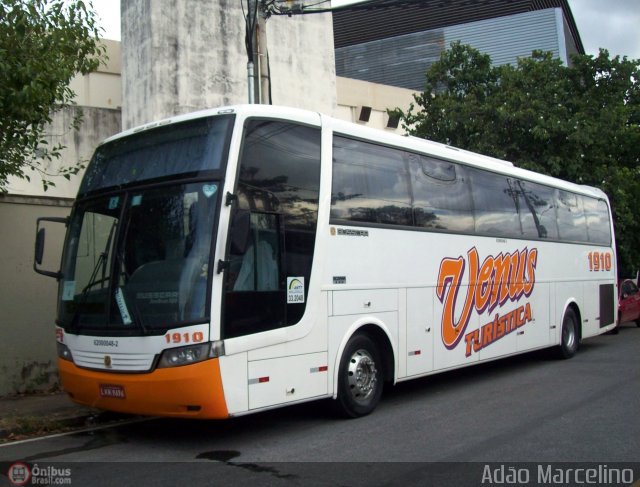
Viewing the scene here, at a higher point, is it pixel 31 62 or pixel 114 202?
pixel 31 62

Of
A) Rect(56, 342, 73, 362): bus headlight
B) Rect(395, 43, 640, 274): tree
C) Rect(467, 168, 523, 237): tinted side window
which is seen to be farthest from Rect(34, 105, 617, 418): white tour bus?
Rect(395, 43, 640, 274): tree

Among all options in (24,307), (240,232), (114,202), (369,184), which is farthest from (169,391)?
(24,307)

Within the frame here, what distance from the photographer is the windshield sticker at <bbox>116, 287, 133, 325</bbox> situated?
6.57m

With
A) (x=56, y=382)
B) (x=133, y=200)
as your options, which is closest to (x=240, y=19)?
(x=56, y=382)

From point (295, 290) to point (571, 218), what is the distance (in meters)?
8.64

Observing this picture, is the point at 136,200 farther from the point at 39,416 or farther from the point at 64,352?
the point at 39,416

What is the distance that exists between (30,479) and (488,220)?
7.61 meters

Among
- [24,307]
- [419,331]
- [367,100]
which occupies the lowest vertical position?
[419,331]

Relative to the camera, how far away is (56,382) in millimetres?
10328

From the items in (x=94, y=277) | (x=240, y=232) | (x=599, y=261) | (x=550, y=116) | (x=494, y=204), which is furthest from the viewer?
(x=550, y=116)

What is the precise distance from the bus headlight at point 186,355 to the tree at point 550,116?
544 inches

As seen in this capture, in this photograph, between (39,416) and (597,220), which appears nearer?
(39,416)

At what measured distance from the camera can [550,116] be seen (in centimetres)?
1819

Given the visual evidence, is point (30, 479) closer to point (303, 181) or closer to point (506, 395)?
point (303, 181)
